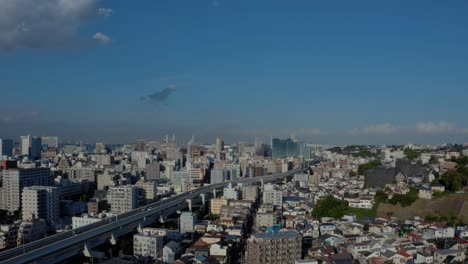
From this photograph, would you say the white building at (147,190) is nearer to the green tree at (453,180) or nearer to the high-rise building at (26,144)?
the green tree at (453,180)

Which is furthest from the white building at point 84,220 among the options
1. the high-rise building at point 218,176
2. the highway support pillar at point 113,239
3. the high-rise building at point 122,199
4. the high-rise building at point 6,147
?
the high-rise building at point 6,147

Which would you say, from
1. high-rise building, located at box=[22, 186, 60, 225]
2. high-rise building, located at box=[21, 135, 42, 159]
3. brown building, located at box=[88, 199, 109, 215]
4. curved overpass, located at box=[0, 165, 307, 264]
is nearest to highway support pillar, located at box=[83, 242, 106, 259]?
curved overpass, located at box=[0, 165, 307, 264]

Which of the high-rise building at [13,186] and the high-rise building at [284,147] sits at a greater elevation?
the high-rise building at [284,147]

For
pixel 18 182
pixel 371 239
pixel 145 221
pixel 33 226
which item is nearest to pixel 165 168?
pixel 18 182

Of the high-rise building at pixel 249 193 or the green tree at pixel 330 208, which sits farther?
the high-rise building at pixel 249 193

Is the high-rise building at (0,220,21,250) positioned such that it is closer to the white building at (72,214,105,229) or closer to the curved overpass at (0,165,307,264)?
the curved overpass at (0,165,307,264)

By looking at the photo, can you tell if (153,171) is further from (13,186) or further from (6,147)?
(6,147)

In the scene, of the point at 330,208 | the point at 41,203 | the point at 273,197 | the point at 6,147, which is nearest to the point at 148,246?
the point at 41,203
